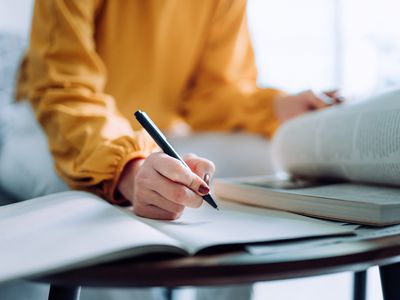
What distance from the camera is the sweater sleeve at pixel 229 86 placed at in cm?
84

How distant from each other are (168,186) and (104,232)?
8cm

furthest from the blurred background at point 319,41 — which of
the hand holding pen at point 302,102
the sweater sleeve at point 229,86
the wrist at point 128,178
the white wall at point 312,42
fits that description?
the wrist at point 128,178

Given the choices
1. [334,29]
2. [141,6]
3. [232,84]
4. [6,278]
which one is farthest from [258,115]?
[334,29]

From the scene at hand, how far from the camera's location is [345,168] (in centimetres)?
49

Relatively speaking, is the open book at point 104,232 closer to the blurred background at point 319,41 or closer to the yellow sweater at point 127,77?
the yellow sweater at point 127,77

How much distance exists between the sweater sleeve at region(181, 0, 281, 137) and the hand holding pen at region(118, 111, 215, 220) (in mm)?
458

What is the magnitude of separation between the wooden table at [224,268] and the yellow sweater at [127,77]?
0.74 feet

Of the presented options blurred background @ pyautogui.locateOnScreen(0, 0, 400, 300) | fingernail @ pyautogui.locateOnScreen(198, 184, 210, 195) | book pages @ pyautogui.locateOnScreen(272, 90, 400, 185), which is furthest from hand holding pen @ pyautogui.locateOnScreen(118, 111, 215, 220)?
blurred background @ pyautogui.locateOnScreen(0, 0, 400, 300)

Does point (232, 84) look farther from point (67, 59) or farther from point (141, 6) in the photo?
point (67, 59)

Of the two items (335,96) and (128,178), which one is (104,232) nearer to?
(128,178)

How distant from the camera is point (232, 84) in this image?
3.20ft

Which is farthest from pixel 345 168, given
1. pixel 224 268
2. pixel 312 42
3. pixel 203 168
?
pixel 312 42

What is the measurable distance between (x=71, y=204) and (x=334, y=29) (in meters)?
1.93

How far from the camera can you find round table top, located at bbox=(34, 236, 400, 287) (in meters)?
0.24
